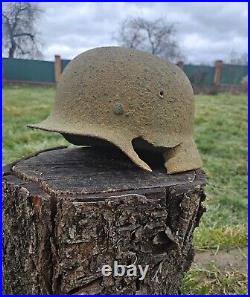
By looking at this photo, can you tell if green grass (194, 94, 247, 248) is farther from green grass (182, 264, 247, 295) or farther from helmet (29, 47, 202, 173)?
helmet (29, 47, 202, 173)

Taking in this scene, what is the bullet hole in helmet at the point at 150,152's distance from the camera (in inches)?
83.9

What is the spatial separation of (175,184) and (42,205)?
70cm

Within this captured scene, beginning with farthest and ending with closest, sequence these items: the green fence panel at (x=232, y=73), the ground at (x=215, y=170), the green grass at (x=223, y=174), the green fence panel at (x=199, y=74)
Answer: the green fence panel at (x=232, y=73) < the green fence panel at (x=199, y=74) < the green grass at (x=223, y=174) < the ground at (x=215, y=170)

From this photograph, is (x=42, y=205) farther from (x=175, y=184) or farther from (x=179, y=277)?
Result: (x=179, y=277)

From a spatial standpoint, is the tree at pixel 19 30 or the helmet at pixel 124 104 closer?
the helmet at pixel 124 104

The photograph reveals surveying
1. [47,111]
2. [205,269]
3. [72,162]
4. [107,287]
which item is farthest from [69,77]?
[47,111]

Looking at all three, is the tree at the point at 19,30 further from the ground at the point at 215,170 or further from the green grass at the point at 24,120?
the green grass at the point at 24,120

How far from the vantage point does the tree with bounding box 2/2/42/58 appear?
267 centimetres

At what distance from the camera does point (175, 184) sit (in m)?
1.92

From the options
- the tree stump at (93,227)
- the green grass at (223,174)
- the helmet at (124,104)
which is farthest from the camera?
the green grass at (223,174)

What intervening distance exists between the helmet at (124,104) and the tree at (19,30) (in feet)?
2.37

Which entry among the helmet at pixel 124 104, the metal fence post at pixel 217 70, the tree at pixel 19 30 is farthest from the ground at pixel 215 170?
the metal fence post at pixel 217 70

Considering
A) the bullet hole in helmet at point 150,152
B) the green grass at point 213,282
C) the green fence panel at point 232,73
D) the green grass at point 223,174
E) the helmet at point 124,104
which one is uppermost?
the green fence panel at point 232,73

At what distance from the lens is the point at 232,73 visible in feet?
55.6
